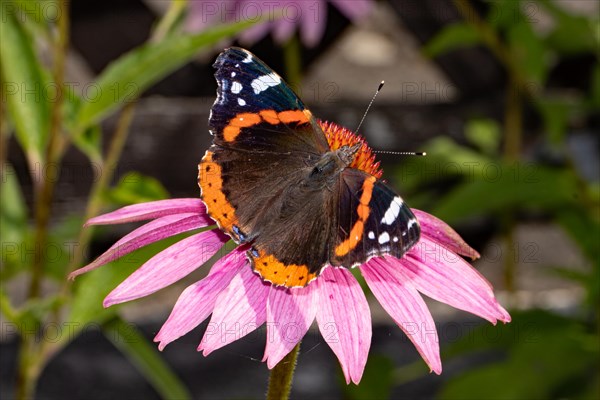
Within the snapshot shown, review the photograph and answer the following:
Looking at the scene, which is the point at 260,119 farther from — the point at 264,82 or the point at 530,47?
the point at 530,47

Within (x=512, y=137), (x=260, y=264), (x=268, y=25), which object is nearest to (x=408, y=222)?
(x=260, y=264)

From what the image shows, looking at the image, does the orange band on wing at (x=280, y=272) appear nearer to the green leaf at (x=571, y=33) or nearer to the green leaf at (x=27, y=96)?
the green leaf at (x=27, y=96)

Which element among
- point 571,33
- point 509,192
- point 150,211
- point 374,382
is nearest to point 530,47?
point 571,33

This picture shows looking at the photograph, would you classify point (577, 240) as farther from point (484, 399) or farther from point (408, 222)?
point (408, 222)

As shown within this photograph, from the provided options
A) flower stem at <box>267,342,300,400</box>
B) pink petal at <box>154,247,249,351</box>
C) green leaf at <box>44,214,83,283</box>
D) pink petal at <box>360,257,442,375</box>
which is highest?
pink petal at <box>154,247,249,351</box>

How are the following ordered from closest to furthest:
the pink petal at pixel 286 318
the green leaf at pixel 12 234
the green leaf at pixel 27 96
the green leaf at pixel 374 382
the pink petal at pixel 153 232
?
the pink petal at pixel 286 318, the pink petal at pixel 153 232, the green leaf at pixel 27 96, the green leaf at pixel 12 234, the green leaf at pixel 374 382

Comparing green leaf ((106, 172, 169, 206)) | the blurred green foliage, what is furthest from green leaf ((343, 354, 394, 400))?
green leaf ((106, 172, 169, 206))

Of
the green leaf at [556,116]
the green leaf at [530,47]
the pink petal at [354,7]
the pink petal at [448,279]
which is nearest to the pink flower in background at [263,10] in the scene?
the pink petal at [354,7]

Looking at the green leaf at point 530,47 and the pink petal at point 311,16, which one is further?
the green leaf at point 530,47

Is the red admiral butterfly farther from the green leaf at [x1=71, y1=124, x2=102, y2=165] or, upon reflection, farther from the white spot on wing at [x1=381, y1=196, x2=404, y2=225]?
the green leaf at [x1=71, y1=124, x2=102, y2=165]
